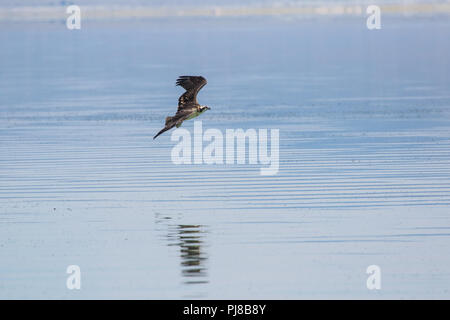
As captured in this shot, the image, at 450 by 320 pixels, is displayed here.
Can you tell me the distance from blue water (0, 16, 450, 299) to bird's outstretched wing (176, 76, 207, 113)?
67.7 inches

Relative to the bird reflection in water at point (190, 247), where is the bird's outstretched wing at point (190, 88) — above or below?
above

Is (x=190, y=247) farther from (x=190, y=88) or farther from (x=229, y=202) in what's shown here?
(x=190, y=88)

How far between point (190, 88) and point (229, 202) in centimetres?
333

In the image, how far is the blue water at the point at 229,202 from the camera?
67.3ft

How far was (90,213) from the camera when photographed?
2589 cm

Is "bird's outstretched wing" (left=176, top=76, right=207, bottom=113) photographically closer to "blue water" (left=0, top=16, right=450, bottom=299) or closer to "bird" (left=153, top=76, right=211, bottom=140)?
"bird" (left=153, top=76, right=211, bottom=140)

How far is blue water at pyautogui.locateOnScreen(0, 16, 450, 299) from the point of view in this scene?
2050cm

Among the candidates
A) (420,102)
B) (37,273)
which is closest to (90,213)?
(37,273)

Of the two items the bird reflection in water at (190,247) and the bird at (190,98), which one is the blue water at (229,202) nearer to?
the bird reflection in water at (190,247)

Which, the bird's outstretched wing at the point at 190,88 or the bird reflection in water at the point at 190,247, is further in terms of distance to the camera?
the bird's outstretched wing at the point at 190,88

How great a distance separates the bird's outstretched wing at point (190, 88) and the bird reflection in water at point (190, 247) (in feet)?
14.4

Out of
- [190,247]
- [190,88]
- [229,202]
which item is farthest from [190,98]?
[190,247]

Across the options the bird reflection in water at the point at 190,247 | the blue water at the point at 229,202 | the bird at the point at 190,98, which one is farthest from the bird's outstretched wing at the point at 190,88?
the bird reflection in water at the point at 190,247

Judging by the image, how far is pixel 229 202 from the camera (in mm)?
26969
